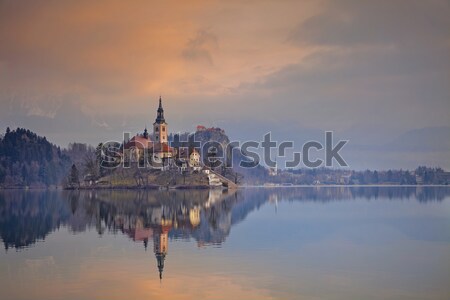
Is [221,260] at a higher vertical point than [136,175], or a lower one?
lower

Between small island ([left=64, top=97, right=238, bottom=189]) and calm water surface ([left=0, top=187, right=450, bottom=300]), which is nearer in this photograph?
calm water surface ([left=0, top=187, right=450, bottom=300])

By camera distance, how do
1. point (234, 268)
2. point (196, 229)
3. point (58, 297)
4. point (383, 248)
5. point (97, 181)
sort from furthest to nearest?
1. point (97, 181)
2. point (196, 229)
3. point (383, 248)
4. point (234, 268)
5. point (58, 297)

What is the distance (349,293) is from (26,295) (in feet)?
49.3

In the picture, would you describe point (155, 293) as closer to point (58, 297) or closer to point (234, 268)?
point (58, 297)

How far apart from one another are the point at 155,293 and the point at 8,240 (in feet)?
71.8

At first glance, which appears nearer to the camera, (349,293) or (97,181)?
(349,293)

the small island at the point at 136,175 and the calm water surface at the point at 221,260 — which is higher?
the small island at the point at 136,175

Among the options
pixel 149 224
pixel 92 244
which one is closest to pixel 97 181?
pixel 149 224

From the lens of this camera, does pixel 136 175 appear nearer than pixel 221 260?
No

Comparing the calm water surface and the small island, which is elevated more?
the small island

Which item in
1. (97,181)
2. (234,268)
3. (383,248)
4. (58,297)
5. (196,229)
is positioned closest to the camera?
(58,297)

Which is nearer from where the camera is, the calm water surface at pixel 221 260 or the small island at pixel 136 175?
the calm water surface at pixel 221 260

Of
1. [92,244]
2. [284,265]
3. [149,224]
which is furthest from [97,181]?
[284,265]

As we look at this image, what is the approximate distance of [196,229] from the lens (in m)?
54.8
